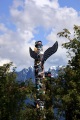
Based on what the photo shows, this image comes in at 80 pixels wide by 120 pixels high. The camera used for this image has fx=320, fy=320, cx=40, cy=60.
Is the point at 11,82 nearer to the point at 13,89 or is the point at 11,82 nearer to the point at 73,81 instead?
the point at 13,89

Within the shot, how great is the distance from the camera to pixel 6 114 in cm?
3472

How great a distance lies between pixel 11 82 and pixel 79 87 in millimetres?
8687

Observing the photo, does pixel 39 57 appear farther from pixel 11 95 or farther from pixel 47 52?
pixel 11 95

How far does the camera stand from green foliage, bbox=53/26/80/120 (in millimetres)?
31031

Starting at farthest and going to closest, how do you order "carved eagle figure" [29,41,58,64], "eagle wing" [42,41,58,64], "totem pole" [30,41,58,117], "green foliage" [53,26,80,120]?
1. "eagle wing" [42,41,58,64]
2. "carved eagle figure" [29,41,58,64]
3. "totem pole" [30,41,58,117]
4. "green foliage" [53,26,80,120]

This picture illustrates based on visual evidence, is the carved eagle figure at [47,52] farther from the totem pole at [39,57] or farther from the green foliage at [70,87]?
the green foliage at [70,87]

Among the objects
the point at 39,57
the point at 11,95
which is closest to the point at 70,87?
the point at 11,95

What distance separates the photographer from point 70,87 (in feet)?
105

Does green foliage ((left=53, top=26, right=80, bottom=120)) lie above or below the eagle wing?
below

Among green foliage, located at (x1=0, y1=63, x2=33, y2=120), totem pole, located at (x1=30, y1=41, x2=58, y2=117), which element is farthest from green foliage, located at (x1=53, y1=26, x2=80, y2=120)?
totem pole, located at (x1=30, y1=41, x2=58, y2=117)

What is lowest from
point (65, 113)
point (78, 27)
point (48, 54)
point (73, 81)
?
point (65, 113)

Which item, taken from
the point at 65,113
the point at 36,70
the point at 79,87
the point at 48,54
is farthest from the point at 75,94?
the point at 48,54

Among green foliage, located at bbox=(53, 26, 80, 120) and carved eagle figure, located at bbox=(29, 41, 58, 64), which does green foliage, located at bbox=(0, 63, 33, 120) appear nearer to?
green foliage, located at bbox=(53, 26, 80, 120)

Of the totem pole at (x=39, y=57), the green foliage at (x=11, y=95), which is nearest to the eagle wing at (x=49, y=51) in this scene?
the totem pole at (x=39, y=57)
